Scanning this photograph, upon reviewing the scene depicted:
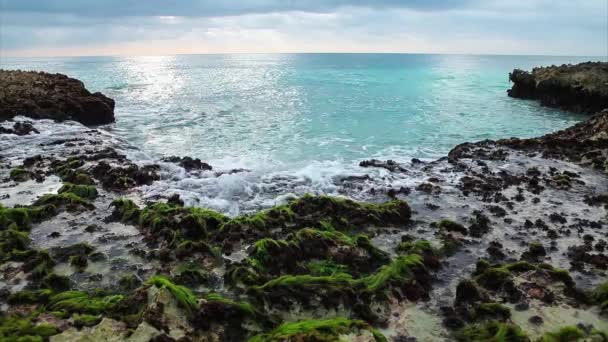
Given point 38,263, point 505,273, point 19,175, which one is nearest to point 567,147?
point 505,273

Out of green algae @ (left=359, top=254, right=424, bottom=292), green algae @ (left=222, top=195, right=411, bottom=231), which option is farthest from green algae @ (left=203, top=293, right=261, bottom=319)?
green algae @ (left=222, top=195, right=411, bottom=231)

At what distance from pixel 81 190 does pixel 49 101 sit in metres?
14.3

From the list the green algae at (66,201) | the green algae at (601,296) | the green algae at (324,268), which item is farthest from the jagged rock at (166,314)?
the green algae at (601,296)

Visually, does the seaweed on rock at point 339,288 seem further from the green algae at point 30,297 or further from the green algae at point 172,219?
the green algae at point 30,297

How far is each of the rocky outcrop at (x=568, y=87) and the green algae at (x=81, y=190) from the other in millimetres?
32249

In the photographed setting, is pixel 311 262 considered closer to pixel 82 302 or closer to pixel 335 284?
pixel 335 284

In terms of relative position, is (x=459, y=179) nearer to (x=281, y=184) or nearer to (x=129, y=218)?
(x=281, y=184)

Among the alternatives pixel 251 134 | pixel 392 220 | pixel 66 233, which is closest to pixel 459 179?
pixel 392 220

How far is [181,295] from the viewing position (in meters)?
6.06

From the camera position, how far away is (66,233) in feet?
28.6

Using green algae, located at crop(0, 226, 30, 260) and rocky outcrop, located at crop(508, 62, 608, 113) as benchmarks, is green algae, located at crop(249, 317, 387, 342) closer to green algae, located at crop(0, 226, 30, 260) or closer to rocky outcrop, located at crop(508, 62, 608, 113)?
green algae, located at crop(0, 226, 30, 260)

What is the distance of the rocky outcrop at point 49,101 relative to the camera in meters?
20.9

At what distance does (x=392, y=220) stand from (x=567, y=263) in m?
3.51

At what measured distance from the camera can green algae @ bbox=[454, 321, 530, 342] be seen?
5633mm
